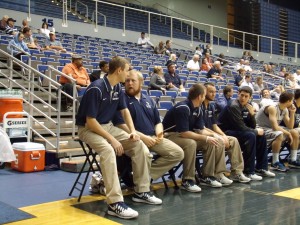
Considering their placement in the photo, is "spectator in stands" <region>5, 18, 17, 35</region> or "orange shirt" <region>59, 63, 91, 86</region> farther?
"spectator in stands" <region>5, 18, 17, 35</region>

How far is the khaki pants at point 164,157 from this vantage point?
430cm

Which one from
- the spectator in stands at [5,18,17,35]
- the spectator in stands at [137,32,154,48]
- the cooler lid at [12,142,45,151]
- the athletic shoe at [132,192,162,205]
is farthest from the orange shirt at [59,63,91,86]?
the spectator in stands at [137,32,154,48]

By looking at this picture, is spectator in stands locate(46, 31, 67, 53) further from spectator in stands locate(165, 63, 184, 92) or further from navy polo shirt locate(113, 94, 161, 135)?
navy polo shirt locate(113, 94, 161, 135)

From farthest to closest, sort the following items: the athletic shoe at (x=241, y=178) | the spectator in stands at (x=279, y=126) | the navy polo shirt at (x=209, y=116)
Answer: the spectator in stands at (x=279, y=126) < the navy polo shirt at (x=209, y=116) < the athletic shoe at (x=241, y=178)

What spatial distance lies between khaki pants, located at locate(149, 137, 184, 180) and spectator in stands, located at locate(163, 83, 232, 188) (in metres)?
0.24

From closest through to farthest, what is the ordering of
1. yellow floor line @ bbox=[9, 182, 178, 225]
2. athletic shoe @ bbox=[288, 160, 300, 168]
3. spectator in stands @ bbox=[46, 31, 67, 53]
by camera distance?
1. yellow floor line @ bbox=[9, 182, 178, 225]
2. athletic shoe @ bbox=[288, 160, 300, 168]
3. spectator in stands @ bbox=[46, 31, 67, 53]

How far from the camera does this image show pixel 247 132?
5230mm

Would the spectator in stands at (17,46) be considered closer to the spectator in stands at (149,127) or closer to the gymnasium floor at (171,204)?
the gymnasium floor at (171,204)

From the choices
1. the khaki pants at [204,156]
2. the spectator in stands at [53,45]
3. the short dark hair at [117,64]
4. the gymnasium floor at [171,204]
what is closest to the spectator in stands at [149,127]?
the khaki pants at [204,156]

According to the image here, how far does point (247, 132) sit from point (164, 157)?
1425 millimetres

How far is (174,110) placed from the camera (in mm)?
4664

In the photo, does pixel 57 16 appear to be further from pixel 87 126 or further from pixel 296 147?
pixel 87 126

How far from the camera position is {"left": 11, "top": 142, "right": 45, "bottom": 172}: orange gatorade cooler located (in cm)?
516

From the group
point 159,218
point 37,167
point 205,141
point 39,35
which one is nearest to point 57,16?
point 39,35
